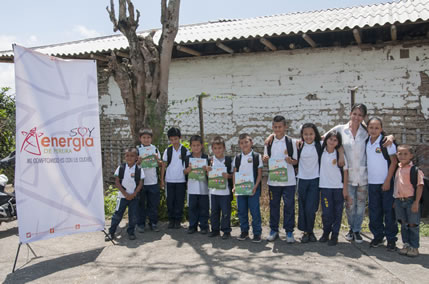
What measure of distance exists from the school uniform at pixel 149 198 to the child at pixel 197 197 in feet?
1.51

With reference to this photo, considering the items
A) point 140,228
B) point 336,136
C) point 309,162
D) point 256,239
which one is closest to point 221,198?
point 256,239

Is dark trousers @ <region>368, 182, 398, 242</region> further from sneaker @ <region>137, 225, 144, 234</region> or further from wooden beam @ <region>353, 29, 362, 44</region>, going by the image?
wooden beam @ <region>353, 29, 362, 44</region>

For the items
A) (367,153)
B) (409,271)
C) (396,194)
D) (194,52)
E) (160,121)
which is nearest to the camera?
(409,271)

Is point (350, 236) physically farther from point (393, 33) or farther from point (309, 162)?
point (393, 33)

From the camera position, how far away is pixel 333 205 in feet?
14.0

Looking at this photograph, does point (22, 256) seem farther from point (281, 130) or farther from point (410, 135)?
point (410, 135)

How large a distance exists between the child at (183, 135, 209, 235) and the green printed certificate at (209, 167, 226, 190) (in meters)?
0.22

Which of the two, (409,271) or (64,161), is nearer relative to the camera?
(409,271)

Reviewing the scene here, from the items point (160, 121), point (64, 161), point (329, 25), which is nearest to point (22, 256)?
point (64, 161)

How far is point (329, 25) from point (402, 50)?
163cm

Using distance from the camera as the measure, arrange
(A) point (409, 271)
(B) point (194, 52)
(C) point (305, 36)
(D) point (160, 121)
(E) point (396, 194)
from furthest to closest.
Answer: (B) point (194, 52) → (C) point (305, 36) → (D) point (160, 121) → (E) point (396, 194) → (A) point (409, 271)

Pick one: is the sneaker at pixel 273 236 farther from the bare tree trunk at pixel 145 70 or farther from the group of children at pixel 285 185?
the bare tree trunk at pixel 145 70

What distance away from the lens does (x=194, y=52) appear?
8484mm

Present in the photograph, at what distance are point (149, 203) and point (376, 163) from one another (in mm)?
2968
